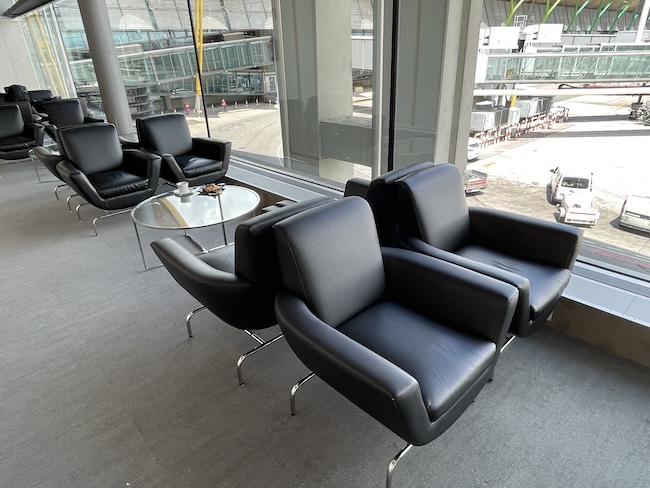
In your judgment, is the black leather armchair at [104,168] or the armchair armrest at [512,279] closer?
the armchair armrest at [512,279]

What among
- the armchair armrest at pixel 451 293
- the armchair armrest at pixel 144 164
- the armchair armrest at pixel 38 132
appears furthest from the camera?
the armchair armrest at pixel 38 132

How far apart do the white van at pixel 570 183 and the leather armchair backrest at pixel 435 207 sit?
2.10ft

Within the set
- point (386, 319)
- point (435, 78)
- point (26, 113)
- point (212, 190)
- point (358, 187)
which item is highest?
point (435, 78)

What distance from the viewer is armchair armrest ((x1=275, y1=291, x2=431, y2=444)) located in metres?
1.11

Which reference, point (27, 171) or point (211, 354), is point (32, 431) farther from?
point (27, 171)

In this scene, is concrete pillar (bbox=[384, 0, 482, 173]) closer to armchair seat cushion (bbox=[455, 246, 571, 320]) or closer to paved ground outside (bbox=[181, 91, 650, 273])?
paved ground outside (bbox=[181, 91, 650, 273])

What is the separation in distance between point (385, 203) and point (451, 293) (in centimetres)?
66

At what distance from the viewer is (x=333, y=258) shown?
154cm

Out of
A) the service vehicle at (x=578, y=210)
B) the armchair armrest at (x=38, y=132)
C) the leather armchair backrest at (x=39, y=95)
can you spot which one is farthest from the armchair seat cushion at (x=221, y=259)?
the leather armchair backrest at (x=39, y=95)

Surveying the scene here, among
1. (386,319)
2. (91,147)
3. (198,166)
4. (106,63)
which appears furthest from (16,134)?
(386,319)

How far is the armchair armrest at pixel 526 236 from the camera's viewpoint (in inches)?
74.6

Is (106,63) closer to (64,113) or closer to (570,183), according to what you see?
(64,113)

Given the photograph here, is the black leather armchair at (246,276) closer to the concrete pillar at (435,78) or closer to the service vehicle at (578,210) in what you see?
the service vehicle at (578,210)

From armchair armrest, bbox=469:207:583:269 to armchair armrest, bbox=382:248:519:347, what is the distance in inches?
24.8
